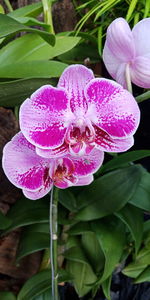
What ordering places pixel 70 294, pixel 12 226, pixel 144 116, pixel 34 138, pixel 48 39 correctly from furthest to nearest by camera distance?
pixel 144 116 < pixel 70 294 < pixel 12 226 < pixel 48 39 < pixel 34 138

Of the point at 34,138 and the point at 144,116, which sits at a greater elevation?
the point at 34,138

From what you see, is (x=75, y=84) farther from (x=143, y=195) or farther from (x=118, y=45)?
(x=143, y=195)

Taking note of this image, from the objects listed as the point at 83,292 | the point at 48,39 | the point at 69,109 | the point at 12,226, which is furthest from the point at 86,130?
the point at 83,292

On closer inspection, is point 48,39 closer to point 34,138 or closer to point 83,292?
point 34,138

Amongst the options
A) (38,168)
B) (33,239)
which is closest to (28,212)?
(33,239)

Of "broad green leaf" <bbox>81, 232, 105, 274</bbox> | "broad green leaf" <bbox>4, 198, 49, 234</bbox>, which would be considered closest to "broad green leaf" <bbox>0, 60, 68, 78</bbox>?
"broad green leaf" <bbox>4, 198, 49, 234</bbox>

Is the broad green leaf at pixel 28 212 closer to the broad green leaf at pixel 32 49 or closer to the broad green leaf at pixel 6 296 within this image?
the broad green leaf at pixel 6 296

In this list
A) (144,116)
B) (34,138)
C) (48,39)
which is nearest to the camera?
(34,138)

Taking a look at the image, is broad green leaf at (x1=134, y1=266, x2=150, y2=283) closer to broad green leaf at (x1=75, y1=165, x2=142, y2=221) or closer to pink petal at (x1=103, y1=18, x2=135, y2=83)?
broad green leaf at (x1=75, y1=165, x2=142, y2=221)
